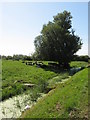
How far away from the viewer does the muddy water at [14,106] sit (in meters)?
12.7

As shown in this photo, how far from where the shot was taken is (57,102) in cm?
1245

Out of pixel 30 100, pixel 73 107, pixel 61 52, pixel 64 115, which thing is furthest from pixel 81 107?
pixel 61 52

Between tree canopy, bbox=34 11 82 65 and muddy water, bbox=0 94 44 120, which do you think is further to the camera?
tree canopy, bbox=34 11 82 65

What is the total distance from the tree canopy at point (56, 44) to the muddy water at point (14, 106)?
3195 centimetres

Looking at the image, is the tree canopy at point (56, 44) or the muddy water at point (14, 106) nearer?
the muddy water at point (14, 106)

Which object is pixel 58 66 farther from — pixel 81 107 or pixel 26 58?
pixel 81 107

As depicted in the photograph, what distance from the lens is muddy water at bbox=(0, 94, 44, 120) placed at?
12734 mm

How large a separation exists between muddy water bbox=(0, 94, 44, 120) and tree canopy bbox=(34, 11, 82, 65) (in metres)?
32.0

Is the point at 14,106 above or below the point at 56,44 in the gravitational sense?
below

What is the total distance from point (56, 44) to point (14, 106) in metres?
35.8

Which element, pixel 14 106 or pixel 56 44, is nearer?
pixel 14 106

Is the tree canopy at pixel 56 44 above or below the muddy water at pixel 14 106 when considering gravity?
above

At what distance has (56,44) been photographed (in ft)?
164

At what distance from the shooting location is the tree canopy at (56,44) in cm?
4972
